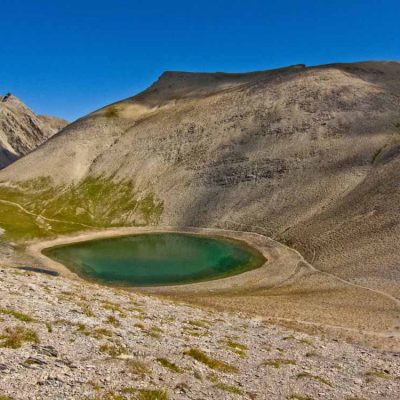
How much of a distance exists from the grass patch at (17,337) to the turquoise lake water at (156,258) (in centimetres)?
4283

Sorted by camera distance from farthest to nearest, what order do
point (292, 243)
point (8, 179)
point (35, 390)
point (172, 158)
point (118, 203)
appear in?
1. point (8, 179)
2. point (172, 158)
3. point (118, 203)
4. point (292, 243)
5. point (35, 390)

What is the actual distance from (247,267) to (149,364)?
5259cm

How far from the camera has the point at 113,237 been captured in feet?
335

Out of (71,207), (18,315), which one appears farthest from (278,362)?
(71,207)

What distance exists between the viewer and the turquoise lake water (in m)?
68.1

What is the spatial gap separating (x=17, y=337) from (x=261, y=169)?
3951 inches

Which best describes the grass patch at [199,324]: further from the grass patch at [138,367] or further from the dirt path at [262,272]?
the grass patch at [138,367]

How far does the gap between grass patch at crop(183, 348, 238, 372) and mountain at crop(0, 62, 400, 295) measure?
133 ft

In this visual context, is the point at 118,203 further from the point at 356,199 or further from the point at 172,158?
the point at 356,199

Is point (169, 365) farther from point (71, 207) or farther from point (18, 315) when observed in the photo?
point (71, 207)

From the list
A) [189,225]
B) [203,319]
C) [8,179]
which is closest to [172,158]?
[189,225]

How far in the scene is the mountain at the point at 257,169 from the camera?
8019 centimetres

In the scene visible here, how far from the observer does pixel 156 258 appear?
80688 mm

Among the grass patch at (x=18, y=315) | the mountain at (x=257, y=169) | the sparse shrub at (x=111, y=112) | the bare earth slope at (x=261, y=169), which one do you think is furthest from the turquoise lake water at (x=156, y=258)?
the sparse shrub at (x=111, y=112)
